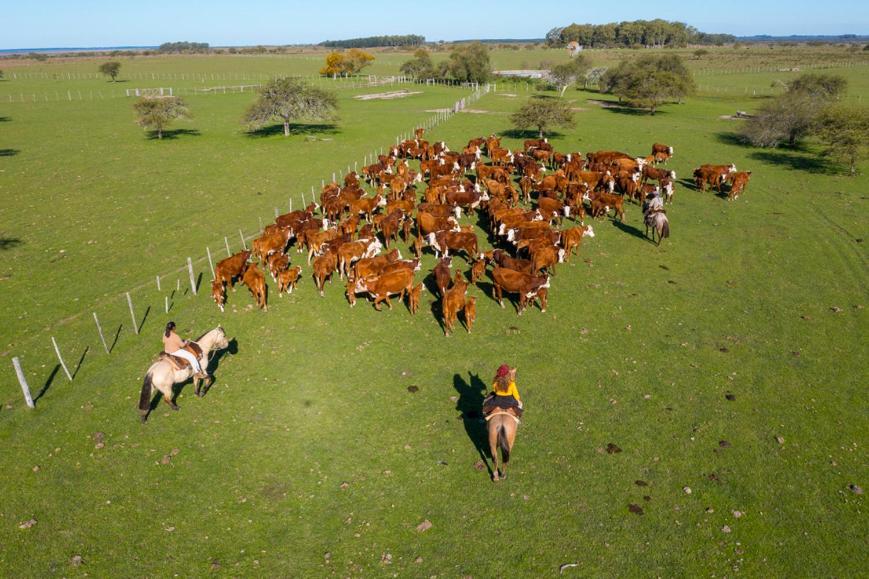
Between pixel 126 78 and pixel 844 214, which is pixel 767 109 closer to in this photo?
pixel 844 214

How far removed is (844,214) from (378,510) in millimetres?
26235

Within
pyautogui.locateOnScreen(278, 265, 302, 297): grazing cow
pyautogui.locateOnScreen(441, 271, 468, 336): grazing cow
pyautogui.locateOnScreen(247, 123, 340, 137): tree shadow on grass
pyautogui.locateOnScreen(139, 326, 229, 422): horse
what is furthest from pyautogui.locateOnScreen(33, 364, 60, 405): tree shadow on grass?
pyautogui.locateOnScreen(247, 123, 340, 137): tree shadow on grass

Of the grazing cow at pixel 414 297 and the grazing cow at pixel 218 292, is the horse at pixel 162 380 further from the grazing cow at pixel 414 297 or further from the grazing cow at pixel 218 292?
the grazing cow at pixel 414 297

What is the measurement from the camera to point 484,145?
35812 millimetres

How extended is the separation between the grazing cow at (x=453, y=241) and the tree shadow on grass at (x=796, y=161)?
85.4ft

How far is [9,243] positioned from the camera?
1975cm

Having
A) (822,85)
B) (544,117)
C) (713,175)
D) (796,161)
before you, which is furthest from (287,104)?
Result: (822,85)

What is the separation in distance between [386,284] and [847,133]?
3145 cm

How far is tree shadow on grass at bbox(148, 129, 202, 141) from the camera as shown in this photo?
42000 mm

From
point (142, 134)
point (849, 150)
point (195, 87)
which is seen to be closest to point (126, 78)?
point (195, 87)

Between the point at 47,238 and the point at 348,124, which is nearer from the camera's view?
the point at 47,238

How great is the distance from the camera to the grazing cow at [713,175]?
2705 cm

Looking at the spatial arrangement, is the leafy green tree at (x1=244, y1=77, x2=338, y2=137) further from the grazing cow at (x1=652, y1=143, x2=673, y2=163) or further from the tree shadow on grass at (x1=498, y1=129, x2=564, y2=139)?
the grazing cow at (x1=652, y1=143, x2=673, y2=163)

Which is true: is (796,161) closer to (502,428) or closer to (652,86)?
(652,86)
